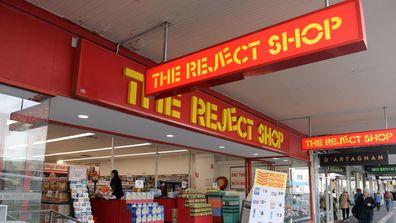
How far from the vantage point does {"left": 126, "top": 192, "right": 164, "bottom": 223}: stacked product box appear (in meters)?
7.06

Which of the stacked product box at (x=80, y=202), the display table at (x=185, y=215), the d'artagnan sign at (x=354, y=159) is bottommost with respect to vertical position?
the display table at (x=185, y=215)

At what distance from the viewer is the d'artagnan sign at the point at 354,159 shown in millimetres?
10870

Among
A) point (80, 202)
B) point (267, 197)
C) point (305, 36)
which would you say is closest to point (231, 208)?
point (267, 197)

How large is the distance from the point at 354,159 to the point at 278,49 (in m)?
9.83

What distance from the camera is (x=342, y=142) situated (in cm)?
750

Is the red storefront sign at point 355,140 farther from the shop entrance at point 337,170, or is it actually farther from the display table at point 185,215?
the shop entrance at point 337,170

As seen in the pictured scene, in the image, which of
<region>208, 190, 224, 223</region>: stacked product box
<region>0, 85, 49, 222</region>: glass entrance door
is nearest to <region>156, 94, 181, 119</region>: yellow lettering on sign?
<region>0, 85, 49, 222</region>: glass entrance door

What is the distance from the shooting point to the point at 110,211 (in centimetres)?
755

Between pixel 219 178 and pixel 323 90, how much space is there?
8908 mm

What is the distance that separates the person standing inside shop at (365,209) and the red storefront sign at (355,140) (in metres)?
5.89

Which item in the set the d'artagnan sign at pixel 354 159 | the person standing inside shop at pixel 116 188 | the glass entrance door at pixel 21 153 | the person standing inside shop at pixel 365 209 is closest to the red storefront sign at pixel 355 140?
the d'artagnan sign at pixel 354 159

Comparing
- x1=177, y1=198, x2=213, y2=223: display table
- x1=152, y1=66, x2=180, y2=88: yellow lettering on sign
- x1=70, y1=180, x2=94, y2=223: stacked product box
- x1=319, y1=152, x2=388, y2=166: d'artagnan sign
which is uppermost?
x1=152, y1=66, x2=180, y2=88: yellow lettering on sign

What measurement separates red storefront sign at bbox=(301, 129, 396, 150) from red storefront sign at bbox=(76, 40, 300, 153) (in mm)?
1336

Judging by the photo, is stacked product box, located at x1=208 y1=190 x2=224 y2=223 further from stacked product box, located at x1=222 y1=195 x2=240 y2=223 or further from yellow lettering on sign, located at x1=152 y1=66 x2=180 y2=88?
yellow lettering on sign, located at x1=152 y1=66 x2=180 y2=88
